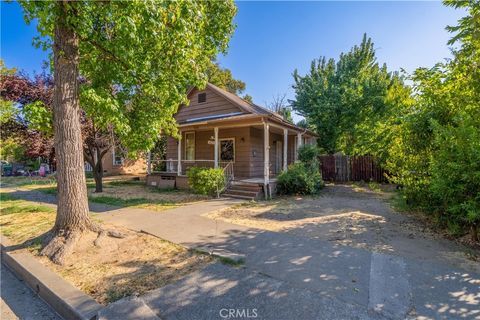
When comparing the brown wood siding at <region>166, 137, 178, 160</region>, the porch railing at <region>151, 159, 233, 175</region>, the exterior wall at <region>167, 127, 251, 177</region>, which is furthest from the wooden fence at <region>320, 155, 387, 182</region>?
the brown wood siding at <region>166, 137, 178, 160</region>

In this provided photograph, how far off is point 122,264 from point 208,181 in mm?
6575

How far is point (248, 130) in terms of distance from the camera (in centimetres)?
1308

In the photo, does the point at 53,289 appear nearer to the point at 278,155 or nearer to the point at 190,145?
the point at 190,145

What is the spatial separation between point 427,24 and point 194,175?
372 inches

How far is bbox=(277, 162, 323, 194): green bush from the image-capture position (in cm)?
1084

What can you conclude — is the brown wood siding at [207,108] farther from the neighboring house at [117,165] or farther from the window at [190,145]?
the neighboring house at [117,165]

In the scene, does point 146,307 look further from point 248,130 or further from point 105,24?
point 248,130

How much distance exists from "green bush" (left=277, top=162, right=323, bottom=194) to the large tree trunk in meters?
8.11

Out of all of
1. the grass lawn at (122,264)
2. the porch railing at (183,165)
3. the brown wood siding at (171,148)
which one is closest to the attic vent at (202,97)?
the brown wood siding at (171,148)

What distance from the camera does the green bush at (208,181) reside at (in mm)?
10422

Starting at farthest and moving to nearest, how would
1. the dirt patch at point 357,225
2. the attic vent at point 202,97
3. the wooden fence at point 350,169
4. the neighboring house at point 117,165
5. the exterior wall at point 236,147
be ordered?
the neighboring house at point 117,165
the wooden fence at point 350,169
the attic vent at point 202,97
the exterior wall at point 236,147
the dirt patch at point 357,225

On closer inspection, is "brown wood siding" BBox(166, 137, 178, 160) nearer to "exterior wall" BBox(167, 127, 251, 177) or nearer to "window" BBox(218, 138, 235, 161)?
"exterior wall" BBox(167, 127, 251, 177)

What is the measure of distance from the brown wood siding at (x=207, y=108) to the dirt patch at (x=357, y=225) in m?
6.30

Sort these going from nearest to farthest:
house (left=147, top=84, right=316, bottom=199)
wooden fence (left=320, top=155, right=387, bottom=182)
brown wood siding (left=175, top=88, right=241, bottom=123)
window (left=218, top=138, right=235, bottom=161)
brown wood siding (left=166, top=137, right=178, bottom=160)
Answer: house (left=147, top=84, right=316, bottom=199) → brown wood siding (left=175, top=88, right=241, bottom=123) → window (left=218, top=138, right=235, bottom=161) → wooden fence (left=320, top=155, right=387, bottom=182) → brown wood siding (left=166, top=137, right=178, bottom=160)
